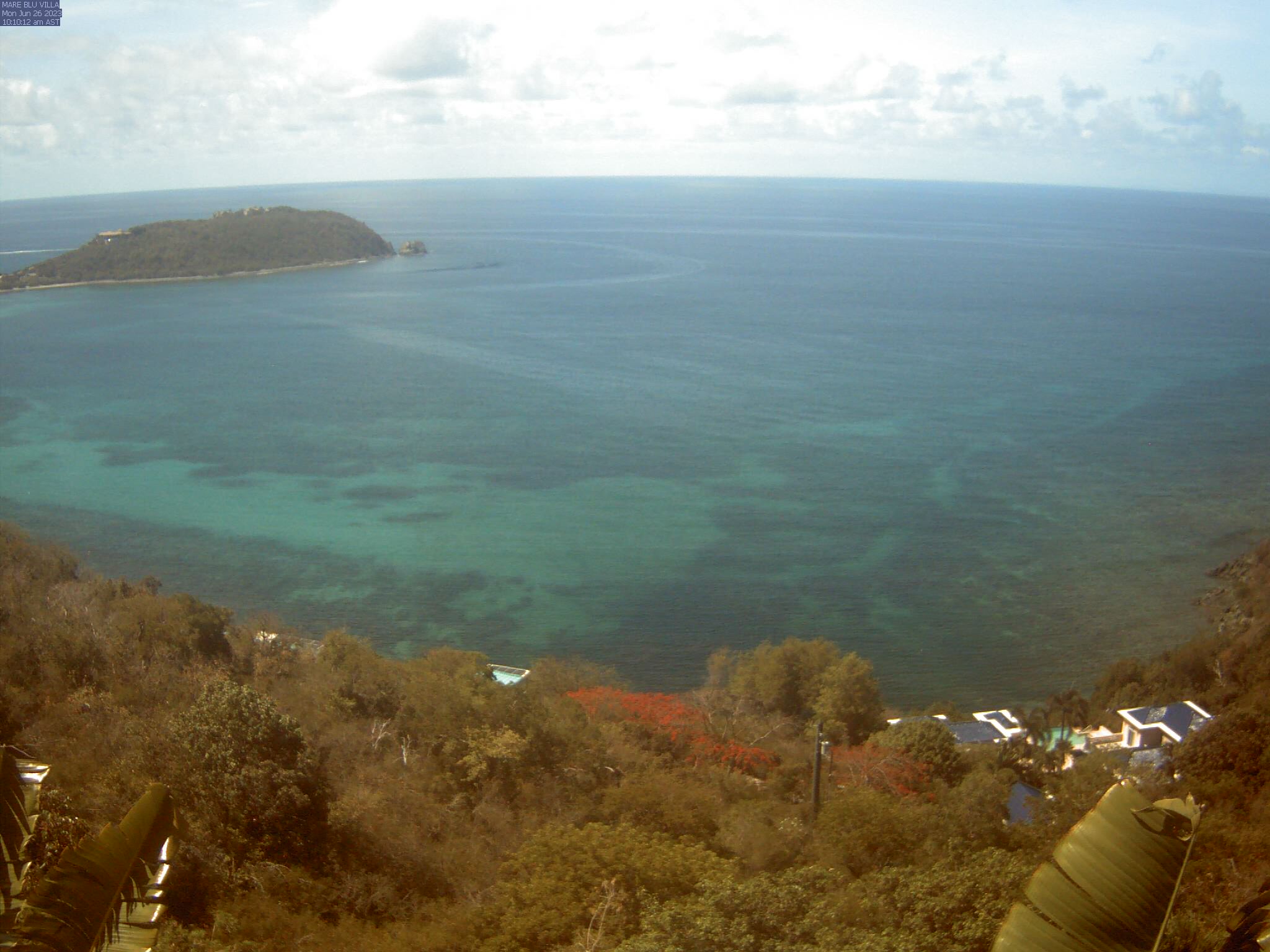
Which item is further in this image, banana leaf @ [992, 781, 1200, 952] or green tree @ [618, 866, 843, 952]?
green tree @ [618, 866, 843, 952]

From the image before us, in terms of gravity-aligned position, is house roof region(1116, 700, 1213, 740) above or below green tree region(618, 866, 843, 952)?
below

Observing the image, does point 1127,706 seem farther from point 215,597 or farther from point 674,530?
point 215,597

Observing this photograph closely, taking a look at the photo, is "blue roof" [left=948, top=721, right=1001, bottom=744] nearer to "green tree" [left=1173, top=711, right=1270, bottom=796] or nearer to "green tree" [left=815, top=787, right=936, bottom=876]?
"green tree" [left=1173, top=711, right=1270, bottom=796]

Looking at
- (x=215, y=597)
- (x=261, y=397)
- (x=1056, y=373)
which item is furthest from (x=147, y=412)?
(x=1056, y=373)

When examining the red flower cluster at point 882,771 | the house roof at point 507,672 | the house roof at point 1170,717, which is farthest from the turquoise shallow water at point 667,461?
the red flower cluster at point 882,771

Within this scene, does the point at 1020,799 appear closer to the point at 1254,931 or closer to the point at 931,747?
the point at 931,747

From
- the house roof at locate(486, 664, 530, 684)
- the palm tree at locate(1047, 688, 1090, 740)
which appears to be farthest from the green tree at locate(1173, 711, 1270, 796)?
the house roof at locate(486, 664, 530, 684)

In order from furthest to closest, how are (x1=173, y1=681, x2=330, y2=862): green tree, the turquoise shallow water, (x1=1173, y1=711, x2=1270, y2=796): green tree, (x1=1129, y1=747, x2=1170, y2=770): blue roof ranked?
the turquoise shallow water
(x1=1129, y1=747, x2=1170, y2=770): blue roof
(x1=1173, y1=711, x2=1270, y2=796): green tree
(x1=173, y1=681, x2=330, y2=862): green tree

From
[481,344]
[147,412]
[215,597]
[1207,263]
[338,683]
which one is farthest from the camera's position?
[1207,263]
